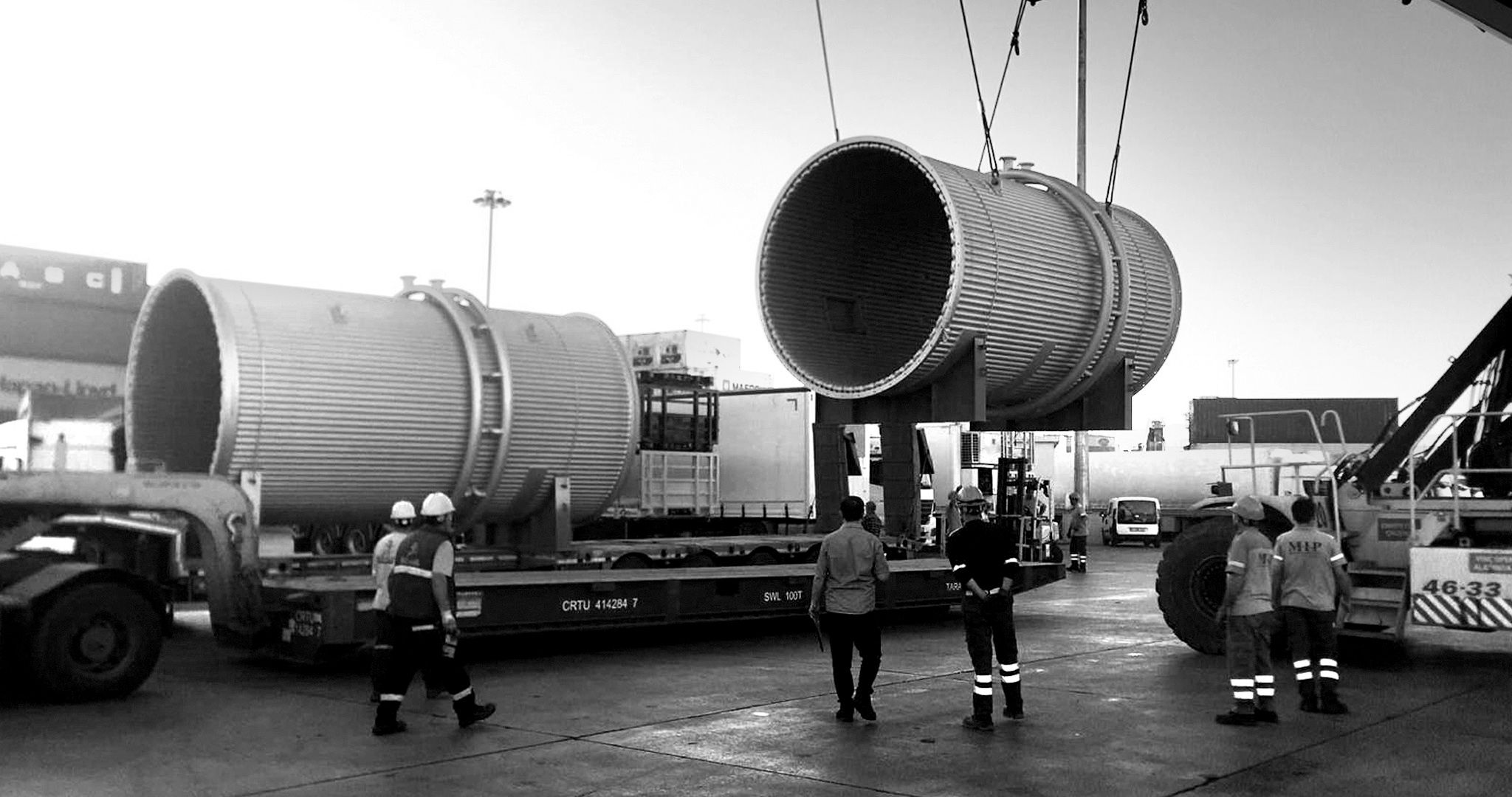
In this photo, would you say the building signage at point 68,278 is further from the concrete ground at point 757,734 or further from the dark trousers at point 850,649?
the dark trousers at point 850,649

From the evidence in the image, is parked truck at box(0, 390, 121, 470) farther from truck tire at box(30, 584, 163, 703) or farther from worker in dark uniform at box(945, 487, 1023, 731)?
worker in dark uniform at box(945, 487, 1023, 731)

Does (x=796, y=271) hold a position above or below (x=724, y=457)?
above

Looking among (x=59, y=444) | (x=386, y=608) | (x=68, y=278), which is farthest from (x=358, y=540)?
(x=386, y=608)

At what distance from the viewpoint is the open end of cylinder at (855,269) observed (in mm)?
13859

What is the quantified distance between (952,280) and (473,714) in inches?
219

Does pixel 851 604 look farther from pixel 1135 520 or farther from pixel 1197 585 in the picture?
pixel 1135 520

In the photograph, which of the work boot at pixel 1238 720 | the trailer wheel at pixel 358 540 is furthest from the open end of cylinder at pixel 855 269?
the trailer wheel at pixel 358 540

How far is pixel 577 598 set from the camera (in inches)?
509

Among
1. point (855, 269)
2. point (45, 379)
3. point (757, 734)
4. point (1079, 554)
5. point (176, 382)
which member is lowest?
point (757, 734)

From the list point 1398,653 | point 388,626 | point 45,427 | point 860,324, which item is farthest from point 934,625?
point 45,427

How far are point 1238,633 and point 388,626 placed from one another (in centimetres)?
570

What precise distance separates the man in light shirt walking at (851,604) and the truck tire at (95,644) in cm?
501

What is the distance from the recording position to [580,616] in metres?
13.0

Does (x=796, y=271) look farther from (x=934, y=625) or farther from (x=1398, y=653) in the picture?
(x=1398, y=653)
